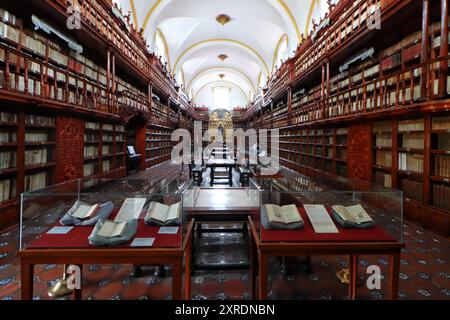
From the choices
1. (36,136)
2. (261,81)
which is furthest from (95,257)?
(261,81)

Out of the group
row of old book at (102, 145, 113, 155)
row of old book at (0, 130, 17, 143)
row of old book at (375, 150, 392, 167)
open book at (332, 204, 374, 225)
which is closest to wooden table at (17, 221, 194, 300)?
open book at (332, 204, 374, 225)

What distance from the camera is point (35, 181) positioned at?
4.25 meters

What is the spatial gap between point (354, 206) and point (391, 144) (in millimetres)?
3384

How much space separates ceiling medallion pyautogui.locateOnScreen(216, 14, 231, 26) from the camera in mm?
13469

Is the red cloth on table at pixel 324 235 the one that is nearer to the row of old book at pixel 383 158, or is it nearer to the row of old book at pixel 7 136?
the row of old book at pixel 383 158

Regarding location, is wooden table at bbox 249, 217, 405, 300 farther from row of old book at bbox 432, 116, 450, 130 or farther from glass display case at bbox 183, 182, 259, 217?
row of old book at bbox 432, 116, 450, 130

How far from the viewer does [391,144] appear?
14.7 ft

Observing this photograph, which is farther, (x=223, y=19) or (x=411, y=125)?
(x=223, y=19)

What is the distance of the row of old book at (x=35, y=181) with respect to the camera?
4070mm

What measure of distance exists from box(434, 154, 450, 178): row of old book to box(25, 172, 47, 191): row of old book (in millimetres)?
6534

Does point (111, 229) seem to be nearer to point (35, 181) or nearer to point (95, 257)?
point (95, 257)

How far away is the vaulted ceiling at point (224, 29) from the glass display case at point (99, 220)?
964cm

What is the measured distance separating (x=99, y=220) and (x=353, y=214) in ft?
5.99
